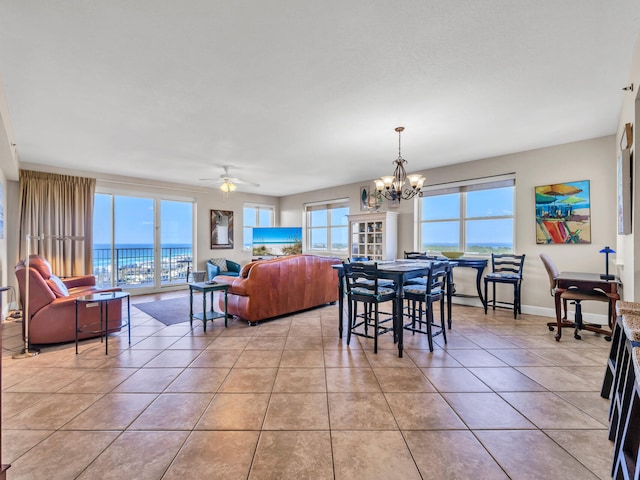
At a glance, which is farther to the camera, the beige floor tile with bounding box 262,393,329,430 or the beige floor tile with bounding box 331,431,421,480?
the beige floor tile with bounding box 262,393,329,430

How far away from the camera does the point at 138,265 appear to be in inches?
250

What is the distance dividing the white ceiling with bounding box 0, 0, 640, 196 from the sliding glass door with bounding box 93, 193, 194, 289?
196 cm

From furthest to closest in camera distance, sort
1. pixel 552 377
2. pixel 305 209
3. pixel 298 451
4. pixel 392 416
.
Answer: pixel 305 209 < pixel 552 377 < pixel 392 416 < pixel 298 451

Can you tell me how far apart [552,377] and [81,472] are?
10.4 feet

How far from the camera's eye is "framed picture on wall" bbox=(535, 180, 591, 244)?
3914 millimetres

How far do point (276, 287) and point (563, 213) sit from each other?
4065 mm

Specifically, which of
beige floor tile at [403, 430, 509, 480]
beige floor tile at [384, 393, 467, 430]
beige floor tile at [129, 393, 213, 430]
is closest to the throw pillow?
beige floor tile at [129, 393, 213, 430]

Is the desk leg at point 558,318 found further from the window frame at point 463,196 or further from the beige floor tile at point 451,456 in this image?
the beige floor tile at point 451,456

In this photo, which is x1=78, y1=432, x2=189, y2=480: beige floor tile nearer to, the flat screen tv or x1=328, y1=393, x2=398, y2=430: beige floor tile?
x1=328, y1=393, x2=398, y2=430: beige floor tile

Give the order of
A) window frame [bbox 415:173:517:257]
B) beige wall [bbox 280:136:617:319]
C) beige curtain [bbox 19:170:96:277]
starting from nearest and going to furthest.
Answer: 1. beige wall [bbox 280:136:617:319]
2. window frame [bbox 415:173:517:257]
3. beige curtain [bbox 19:170:96:277]

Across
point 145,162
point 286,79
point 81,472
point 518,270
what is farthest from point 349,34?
point 145,162

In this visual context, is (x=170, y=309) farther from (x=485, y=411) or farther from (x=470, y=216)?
(x=470, y=216)

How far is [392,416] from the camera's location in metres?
1.89

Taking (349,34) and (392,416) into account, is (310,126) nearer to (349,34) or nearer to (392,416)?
(349,34)
